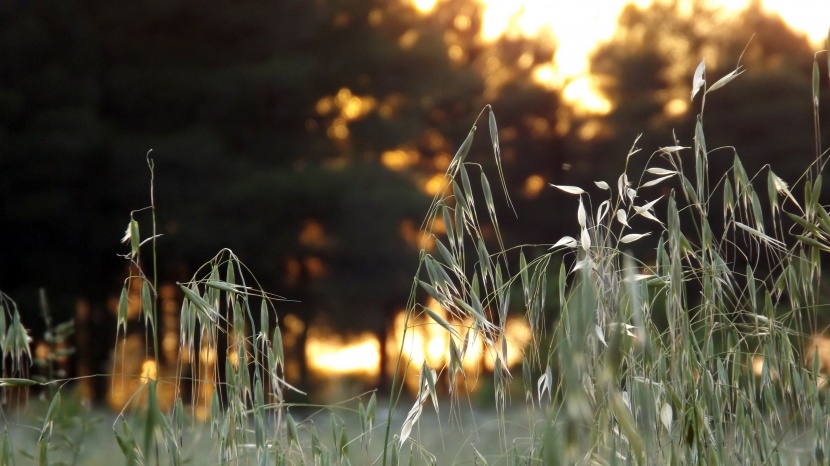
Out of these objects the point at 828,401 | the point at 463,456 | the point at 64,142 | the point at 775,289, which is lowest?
the point at 463,456

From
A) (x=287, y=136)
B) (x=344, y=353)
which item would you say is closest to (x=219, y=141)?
(x=287, y=136)

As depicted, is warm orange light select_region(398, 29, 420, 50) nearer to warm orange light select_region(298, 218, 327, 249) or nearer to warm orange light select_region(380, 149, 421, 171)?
warm orange light select_region(380, 149, 421, 171)

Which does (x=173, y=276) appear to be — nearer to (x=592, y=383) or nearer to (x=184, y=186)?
(x=184, y=186)

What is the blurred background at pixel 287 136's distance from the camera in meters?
10.3

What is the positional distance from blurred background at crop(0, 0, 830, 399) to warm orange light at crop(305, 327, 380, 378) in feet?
0.27

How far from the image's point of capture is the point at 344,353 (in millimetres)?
14398

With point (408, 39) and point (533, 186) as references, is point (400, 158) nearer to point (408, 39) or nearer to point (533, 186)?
point (408, 39)

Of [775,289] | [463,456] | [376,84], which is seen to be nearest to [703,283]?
[775,289]

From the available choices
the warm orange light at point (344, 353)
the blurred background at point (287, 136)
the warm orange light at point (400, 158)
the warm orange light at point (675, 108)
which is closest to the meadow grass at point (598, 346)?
the blurred background at point (287, 136)

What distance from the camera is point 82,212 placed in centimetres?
1062

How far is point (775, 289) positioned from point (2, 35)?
1085cm

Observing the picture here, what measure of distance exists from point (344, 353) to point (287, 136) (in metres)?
4.54

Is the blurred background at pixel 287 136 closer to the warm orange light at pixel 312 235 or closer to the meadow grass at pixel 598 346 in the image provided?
the warm orange light at pixel 312 235

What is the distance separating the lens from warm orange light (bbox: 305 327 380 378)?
13.5 meters
